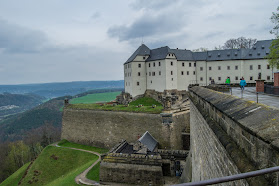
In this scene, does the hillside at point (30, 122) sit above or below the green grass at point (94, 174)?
below

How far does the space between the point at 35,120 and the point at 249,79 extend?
113 meters

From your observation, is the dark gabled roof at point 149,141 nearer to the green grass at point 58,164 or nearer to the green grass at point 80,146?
the green grass at point 58,164

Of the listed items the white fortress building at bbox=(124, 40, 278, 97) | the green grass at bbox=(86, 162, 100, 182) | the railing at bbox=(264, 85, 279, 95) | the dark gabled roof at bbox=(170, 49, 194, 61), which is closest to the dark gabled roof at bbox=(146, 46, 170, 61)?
the white fortress building at bbox=(124, 40, 278, 97)

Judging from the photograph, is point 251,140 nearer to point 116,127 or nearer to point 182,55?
point 116,127

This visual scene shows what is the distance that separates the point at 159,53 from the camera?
144 ft

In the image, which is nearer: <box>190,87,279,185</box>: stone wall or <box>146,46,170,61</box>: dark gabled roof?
<box>190,87,279,185</box>: stone wall

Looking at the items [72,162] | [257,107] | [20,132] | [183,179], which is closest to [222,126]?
[257,107]

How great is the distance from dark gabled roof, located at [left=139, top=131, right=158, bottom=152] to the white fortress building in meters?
17.3

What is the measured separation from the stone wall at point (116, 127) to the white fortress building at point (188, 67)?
48.1 ft

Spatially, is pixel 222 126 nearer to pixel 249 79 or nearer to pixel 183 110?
Answer: pixel 183 110

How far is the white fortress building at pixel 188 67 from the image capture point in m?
42.3

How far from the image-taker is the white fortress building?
42.3 metres

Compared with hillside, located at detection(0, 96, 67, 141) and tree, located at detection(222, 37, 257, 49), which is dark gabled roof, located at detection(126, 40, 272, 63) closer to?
tree, located at detection(222, 37, 257, 49)

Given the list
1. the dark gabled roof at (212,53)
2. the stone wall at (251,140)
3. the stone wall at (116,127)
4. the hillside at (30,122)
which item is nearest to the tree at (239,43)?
the dark gabled roof at (212,53)
